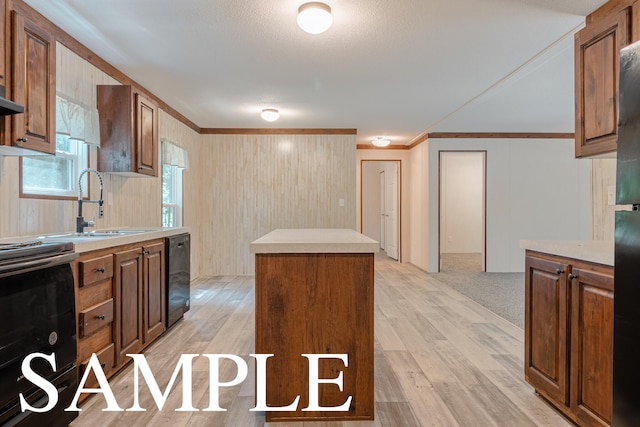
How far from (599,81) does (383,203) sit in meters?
7.08

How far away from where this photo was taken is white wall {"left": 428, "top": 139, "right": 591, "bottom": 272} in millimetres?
6266

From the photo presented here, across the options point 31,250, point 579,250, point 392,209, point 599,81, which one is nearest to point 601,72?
point 599,81

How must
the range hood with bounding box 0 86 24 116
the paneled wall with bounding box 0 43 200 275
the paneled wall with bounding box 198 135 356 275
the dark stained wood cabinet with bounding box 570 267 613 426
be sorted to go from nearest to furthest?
the dark stained wood cabinet with bounding box 570 267 613 426
the range hood with bounding box 0 86 24 116
the paneled wall with bounding box 0 43 200 275
the paneled wall with bounding box 198 135 356 275

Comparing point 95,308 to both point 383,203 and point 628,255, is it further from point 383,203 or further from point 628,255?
point 383,203

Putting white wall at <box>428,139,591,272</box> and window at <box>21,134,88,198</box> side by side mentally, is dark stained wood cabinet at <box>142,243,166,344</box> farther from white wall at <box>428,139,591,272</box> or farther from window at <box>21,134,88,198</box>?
white wall at <box>428,139,591,272</box>

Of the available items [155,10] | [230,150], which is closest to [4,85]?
[155,10]

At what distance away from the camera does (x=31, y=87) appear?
2.05 meters

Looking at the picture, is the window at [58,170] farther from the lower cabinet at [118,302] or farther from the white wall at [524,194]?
the white wall at [524,194]

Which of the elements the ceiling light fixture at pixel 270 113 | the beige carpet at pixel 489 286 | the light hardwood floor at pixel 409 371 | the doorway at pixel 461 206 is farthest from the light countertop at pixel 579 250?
the doorway at pixel 461 206

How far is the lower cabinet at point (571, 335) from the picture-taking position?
1.63 metres

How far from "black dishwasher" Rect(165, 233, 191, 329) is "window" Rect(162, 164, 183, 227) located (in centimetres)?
140

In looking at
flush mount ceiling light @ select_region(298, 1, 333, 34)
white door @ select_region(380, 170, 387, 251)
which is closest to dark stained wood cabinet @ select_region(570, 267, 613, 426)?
flush mount ceiling light @ select_region(298, 1, 333, 34)

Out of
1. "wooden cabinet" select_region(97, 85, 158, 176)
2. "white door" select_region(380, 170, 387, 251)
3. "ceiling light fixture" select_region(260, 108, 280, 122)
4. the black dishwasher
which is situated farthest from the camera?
"white door" select_region(380, 170, 387, 251)

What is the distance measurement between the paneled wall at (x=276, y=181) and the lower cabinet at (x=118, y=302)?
9.71ft
